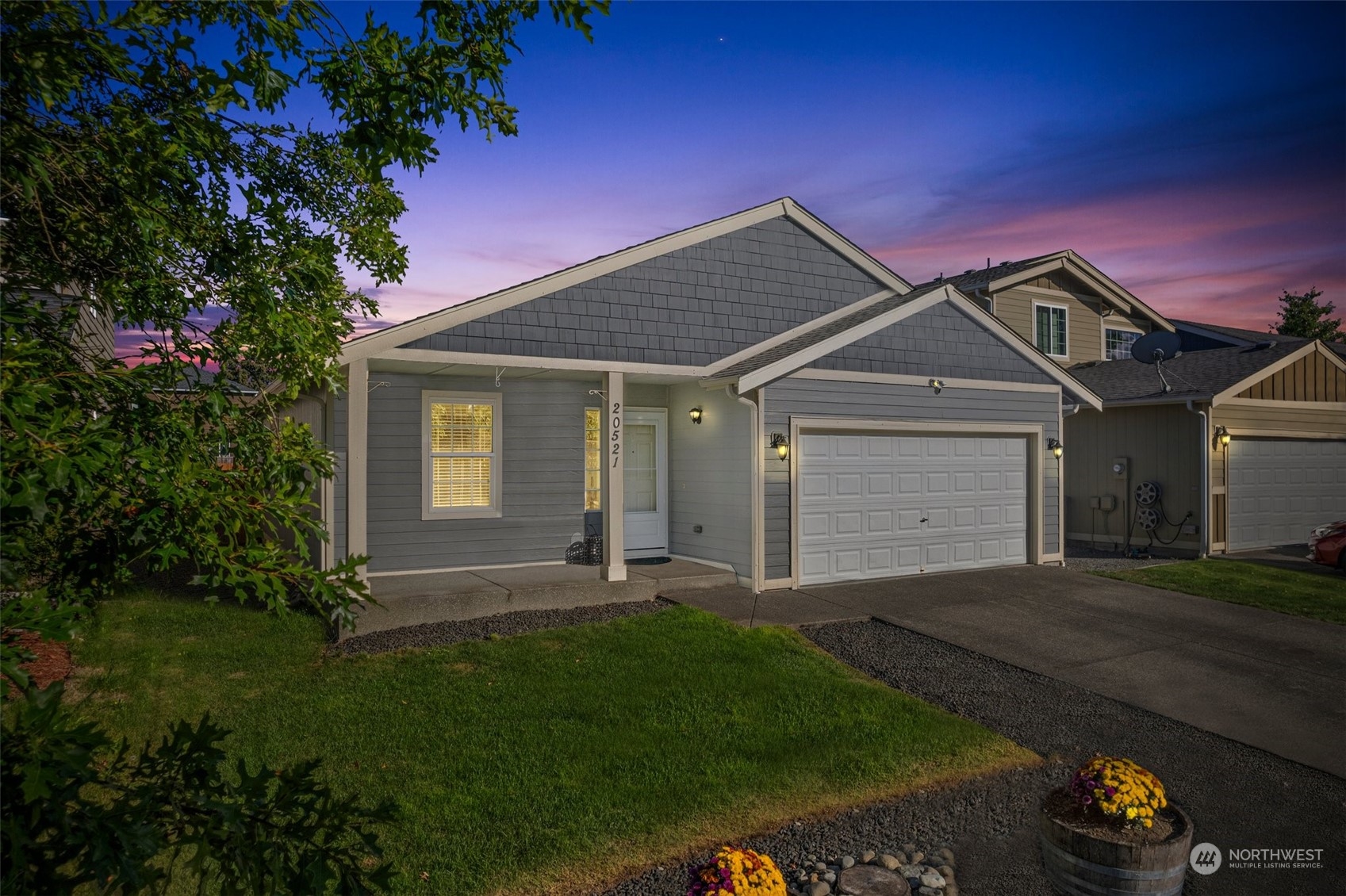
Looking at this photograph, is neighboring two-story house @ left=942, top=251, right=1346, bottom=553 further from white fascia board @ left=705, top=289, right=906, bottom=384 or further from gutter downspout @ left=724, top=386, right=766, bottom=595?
gutter downspout @ left=724, top=386, right=766, bottom=595

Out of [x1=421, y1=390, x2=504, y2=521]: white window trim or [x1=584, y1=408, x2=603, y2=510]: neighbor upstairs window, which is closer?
[x1=421, y1=390, x2=504, y2=521]: white window trim

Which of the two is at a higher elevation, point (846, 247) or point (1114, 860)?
point (846, 247)

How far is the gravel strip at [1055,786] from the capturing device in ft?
13.7

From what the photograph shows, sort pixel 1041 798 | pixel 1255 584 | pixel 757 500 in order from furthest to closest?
pixel 1255 584, pixel 757 500, pixel 1041 798

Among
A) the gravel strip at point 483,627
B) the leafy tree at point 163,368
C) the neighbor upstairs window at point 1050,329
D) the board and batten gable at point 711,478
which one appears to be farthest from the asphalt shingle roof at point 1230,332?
the leafy tree at point 163,368

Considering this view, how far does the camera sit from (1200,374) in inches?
637

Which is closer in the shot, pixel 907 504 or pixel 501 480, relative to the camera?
pixel 501 480

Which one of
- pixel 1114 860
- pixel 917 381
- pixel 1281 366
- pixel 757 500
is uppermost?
pixel 1281 366

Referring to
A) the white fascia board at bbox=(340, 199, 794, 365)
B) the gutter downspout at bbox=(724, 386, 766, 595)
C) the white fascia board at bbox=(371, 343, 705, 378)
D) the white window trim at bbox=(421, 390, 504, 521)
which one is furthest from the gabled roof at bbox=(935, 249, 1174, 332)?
the white window trim at bbox=(421, 390, 504, 521)

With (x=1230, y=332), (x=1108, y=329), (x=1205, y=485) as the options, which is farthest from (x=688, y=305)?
(x=1230, y=332)

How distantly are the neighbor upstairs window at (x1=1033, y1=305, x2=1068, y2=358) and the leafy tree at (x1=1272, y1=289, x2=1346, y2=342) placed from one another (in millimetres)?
27322

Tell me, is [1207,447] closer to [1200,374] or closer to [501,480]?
[1200,374]

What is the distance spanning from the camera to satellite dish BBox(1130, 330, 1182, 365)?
1695cm

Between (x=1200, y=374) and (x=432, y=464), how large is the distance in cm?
1513
